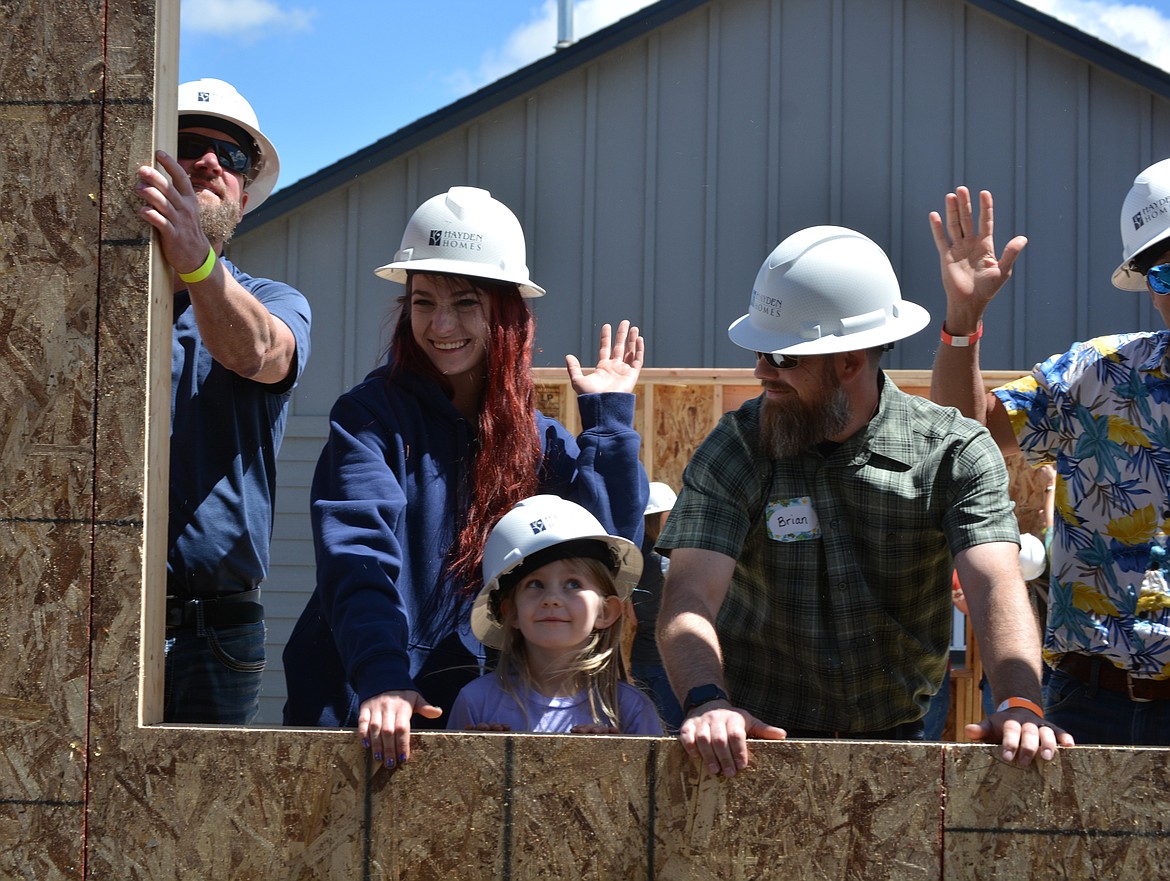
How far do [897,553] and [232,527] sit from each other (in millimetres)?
1721

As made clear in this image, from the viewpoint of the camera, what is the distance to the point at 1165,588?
132 inches

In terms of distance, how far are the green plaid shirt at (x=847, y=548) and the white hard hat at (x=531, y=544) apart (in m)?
0.25

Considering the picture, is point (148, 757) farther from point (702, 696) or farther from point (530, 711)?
point (702, 696)

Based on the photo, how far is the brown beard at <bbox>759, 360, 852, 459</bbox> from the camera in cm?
318

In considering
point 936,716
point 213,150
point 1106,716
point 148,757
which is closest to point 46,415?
point 148,757

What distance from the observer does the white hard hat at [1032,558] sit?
5.66 m

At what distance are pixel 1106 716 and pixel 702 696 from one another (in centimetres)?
135

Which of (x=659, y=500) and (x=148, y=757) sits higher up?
(x=659, y=500)

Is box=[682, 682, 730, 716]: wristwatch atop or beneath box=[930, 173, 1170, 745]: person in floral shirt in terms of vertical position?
beneath

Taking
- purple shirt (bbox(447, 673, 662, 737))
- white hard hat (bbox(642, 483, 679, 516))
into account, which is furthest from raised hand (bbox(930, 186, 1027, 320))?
white hard hat (bbox(642, 483, 679, 516))

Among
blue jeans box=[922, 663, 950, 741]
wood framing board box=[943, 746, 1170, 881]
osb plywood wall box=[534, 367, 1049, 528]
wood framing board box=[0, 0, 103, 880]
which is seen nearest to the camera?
wood framing board box=[943, 746, 1170, 881]

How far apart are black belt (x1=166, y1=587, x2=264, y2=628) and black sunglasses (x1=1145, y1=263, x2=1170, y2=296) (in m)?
2.57

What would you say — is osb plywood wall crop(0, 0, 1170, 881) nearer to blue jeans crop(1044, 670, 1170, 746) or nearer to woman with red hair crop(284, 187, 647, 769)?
woman with red hair crop(284, 187, 647, 769)

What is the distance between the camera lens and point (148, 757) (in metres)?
2.72
